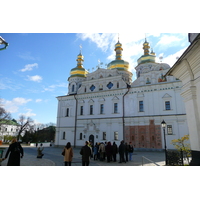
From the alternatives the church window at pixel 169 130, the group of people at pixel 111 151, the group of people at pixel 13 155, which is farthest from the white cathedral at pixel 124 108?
the group of people at pixel 13 155

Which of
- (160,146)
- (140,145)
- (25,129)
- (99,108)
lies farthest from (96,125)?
(25,129)

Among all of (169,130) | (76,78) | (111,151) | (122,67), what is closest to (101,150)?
(111,151)

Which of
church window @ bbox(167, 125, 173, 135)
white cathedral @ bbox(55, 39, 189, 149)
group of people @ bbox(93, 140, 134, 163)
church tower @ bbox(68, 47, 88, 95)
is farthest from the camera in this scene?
church tower @ bbox(68, 47, 88, 95)

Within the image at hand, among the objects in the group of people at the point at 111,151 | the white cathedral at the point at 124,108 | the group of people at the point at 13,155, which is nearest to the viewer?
the group of people at the point at 13,155

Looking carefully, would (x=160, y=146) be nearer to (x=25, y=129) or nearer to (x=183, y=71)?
(x=183, y=71)

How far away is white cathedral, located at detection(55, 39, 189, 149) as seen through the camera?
21953 millimetres

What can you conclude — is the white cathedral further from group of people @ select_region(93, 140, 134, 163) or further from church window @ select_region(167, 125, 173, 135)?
group of people @ select_region(93, 140, 134, 163)

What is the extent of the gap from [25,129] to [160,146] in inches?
1565

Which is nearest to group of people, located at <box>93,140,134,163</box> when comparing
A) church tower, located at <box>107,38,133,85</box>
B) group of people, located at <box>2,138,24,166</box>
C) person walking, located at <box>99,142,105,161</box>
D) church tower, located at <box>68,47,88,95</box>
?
person walking, located at <box>99,142,105,161</box>

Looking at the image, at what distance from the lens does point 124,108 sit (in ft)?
81.5

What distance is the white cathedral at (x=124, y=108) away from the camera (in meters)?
22.0

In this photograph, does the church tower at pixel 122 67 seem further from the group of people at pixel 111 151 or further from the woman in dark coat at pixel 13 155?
the woman in dark coat at pixel 13 155

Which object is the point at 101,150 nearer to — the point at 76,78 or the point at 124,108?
the point at 124,108

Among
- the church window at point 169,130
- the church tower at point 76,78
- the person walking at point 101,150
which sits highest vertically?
the church tower at point 76,78
